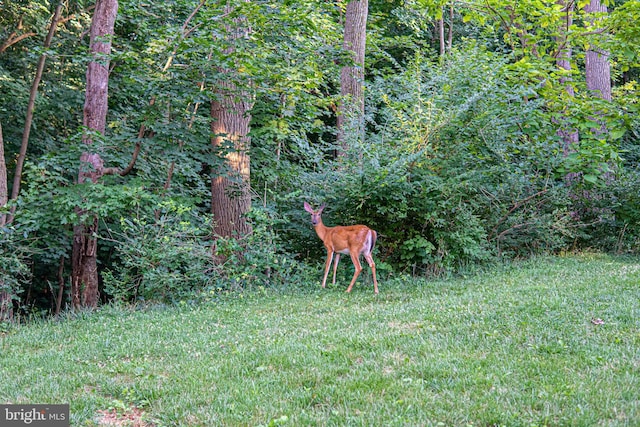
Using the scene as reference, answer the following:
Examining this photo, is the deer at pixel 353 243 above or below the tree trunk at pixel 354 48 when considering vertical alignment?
below

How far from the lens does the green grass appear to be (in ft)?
12.6

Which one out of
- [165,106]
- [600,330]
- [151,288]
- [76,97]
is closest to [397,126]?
[165,106]

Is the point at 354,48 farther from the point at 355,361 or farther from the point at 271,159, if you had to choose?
the point at 355,361

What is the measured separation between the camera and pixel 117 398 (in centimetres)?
435

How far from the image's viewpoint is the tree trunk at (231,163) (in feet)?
33.7

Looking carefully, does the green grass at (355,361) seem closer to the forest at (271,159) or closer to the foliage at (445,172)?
the forest at (271,159)

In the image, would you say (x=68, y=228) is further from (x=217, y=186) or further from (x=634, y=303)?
(x=634, y=303)

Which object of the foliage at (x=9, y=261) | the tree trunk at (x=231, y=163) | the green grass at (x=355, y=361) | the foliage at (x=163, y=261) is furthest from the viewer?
the tree trunk at (x=231, y=163)

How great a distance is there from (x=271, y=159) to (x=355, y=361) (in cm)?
653
